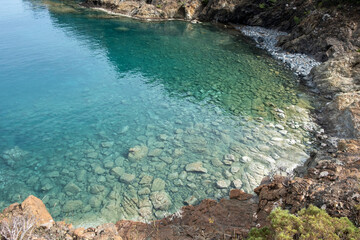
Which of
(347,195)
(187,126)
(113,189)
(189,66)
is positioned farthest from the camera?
(189,66)

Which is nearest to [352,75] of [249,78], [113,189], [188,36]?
[249,78]

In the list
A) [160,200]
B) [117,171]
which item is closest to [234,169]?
[160,200]

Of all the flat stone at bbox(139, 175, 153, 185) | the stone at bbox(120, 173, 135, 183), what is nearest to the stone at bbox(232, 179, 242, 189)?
the flat stone at bbox(139, 175, 153, 185)

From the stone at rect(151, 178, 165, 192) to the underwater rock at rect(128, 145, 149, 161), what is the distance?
209 cm

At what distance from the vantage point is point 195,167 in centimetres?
1305

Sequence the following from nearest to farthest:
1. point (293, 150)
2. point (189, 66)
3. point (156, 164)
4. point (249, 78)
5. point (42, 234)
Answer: point (42, 234) → point (156, 164) → point (293, 150) → point (249, 78) → point (189, 66)

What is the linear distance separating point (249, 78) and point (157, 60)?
1156cm

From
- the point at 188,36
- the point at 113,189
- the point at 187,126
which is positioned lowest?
the point at 113,189

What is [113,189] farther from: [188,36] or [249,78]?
[188,36]

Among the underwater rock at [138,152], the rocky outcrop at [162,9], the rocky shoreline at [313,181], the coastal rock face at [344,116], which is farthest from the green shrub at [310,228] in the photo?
the rocky outcrop at [162,9]

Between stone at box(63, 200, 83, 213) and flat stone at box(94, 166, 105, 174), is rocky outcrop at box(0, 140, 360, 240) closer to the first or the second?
stone at box(63, 200, 83, 213)

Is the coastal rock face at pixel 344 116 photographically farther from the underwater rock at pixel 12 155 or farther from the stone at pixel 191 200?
the underwater rock at pixel 12 155

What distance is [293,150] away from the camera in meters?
14.3

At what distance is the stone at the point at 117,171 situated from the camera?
41.2ft
